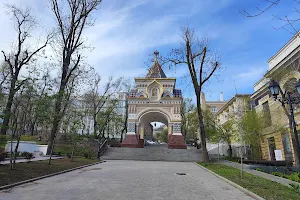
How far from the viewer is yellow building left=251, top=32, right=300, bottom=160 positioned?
51.5ft

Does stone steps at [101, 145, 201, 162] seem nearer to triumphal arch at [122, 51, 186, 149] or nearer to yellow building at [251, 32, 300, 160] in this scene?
triumphal arch at [122, 51, 186, 149]

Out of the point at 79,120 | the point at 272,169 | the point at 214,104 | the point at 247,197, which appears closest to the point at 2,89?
the point at 79,120

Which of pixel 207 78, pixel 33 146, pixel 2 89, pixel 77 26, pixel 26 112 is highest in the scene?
pixel 77 26

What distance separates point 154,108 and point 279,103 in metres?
15.6

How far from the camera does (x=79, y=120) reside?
15648 mm

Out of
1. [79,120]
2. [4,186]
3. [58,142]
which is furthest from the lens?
[58,142]

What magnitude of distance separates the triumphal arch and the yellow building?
Answer: 9.88 meters

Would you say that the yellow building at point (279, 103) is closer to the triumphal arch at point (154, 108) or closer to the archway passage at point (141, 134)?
the archway passage at point (141, 134)

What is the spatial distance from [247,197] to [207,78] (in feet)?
39.1

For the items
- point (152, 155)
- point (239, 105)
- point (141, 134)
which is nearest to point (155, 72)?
point (141, 134)

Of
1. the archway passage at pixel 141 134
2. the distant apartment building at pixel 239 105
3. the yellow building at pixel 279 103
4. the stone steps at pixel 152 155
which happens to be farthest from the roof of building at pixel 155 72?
the yellow building at pixel 279 103

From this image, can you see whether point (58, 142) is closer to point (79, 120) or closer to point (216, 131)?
point (79, 120)

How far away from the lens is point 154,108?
29828 millimetres

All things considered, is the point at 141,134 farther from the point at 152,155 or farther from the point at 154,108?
the point at 152,155
